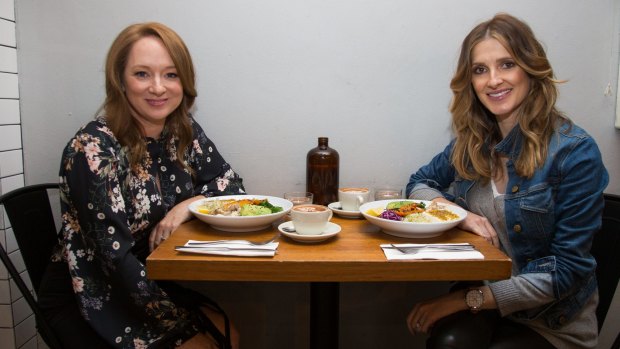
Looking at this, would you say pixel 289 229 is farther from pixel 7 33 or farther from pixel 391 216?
pixel 7 33

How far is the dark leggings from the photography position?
1.35 meters

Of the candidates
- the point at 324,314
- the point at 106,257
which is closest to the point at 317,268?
the point at 324,314

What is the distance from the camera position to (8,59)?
5.92 feet

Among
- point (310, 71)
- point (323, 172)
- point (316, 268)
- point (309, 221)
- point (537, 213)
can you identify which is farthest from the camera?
point (310, 71)

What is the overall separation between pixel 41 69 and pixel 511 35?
176 cm

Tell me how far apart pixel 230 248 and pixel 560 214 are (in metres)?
0.96

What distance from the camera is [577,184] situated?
1313 mm

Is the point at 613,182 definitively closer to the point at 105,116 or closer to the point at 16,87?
the point at 105,116

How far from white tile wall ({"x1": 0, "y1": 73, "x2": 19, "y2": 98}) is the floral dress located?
61 centimetres

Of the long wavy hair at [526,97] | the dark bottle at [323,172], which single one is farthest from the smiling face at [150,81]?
the long wavy hair at [526,97]

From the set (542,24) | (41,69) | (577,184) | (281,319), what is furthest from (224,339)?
(542,24)

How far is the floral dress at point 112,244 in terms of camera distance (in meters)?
1.33

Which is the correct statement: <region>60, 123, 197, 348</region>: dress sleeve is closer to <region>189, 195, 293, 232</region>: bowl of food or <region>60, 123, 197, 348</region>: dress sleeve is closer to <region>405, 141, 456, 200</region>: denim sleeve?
<region>189, 195, 293, 232</region>: bowl of food

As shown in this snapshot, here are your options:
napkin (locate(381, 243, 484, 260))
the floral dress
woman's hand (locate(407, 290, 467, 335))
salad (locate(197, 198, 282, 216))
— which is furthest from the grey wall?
napkin (locate(381, 243, 484, 260))
